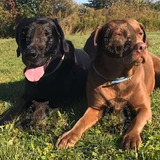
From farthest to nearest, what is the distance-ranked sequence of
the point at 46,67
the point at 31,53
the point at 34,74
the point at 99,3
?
the point at 99,3
the point at 46,67
the point at 34,74
the point at 31,53

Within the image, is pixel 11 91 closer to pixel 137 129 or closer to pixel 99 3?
pixel 137 129

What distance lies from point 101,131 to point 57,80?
3.63 feet

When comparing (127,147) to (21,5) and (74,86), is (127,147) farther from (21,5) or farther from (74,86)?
(21,5)

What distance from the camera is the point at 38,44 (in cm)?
351

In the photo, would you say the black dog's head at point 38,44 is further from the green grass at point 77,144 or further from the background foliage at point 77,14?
the background foliage at point 77,14

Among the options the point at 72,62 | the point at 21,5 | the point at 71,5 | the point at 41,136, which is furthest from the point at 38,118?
the point at 71,5

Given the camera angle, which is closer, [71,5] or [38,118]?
[38,118]

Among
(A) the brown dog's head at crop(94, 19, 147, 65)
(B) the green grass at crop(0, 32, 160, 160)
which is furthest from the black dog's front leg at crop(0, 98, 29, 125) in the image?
(A) the brown dog's head at crop(94, 19, 147, 65)

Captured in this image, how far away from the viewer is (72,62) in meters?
4.09

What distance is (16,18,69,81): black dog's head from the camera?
348 centimetres

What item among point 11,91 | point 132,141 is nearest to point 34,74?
point 11,91

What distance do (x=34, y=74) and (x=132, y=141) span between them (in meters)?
1.55

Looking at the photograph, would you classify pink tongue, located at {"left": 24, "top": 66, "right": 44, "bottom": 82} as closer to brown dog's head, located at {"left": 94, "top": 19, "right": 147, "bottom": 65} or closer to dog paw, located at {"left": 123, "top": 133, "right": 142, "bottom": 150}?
brown dog's head, located at {"left": 94, "top": 19, "right": 147, "bottom": 65}

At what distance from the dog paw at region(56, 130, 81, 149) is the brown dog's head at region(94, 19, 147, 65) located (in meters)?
1.00
